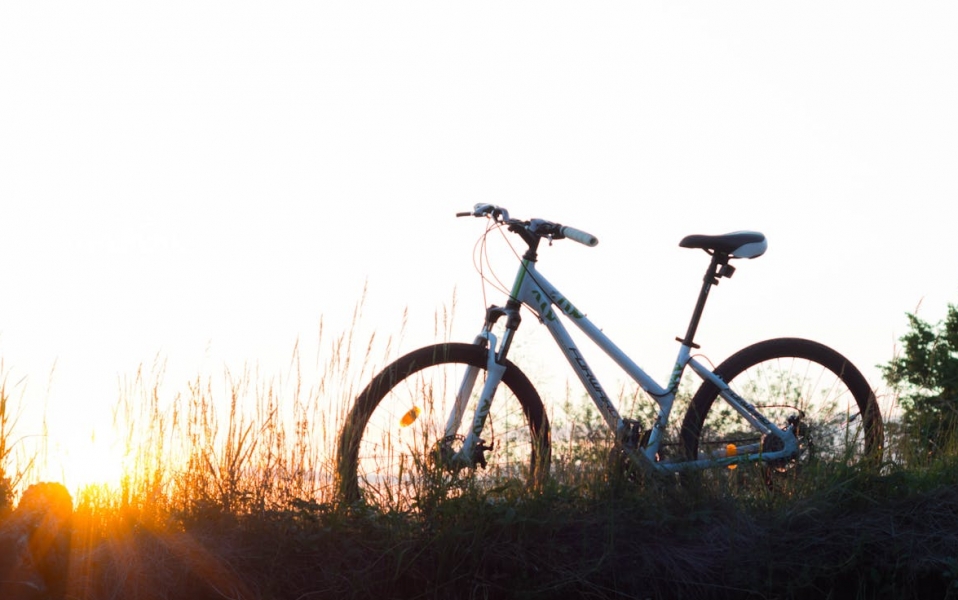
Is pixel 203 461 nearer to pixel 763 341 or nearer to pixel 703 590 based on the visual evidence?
pixel 703 590

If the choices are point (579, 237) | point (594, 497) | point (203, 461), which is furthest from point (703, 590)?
point (203, 461)

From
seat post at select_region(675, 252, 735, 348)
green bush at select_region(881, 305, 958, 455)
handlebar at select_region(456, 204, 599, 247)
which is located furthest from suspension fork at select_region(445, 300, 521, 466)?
green bush at select_region(881, 305, 958, 455)

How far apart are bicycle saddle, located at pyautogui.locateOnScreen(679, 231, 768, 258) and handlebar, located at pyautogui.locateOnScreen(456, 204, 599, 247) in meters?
0.61

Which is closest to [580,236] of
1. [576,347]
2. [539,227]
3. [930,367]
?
[539,227]

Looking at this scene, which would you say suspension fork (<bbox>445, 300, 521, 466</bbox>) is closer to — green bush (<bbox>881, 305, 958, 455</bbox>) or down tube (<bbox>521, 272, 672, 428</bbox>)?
down tube (<bbox>521, 272, 672, 428</bbox>)

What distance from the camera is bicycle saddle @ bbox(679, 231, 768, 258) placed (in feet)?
16.6

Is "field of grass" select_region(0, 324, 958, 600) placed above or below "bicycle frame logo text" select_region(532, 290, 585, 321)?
below

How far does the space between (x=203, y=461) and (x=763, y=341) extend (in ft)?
9.49

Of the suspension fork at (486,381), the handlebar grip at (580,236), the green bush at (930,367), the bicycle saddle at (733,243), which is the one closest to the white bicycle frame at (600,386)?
the suspension fork at (486,381)

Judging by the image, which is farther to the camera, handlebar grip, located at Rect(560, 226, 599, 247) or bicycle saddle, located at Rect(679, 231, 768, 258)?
bicycle saddle, located at Rect(679, 231, 768, 258)

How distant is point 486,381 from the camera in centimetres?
478

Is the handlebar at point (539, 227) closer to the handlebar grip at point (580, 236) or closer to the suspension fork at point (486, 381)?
the handlebar grip at point (580, 236)

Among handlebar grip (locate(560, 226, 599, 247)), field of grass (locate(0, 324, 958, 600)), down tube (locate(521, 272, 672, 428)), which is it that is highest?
handlebar grip (locate(560, 226, 599, 247))

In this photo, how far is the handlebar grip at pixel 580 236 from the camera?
4.72 metres
